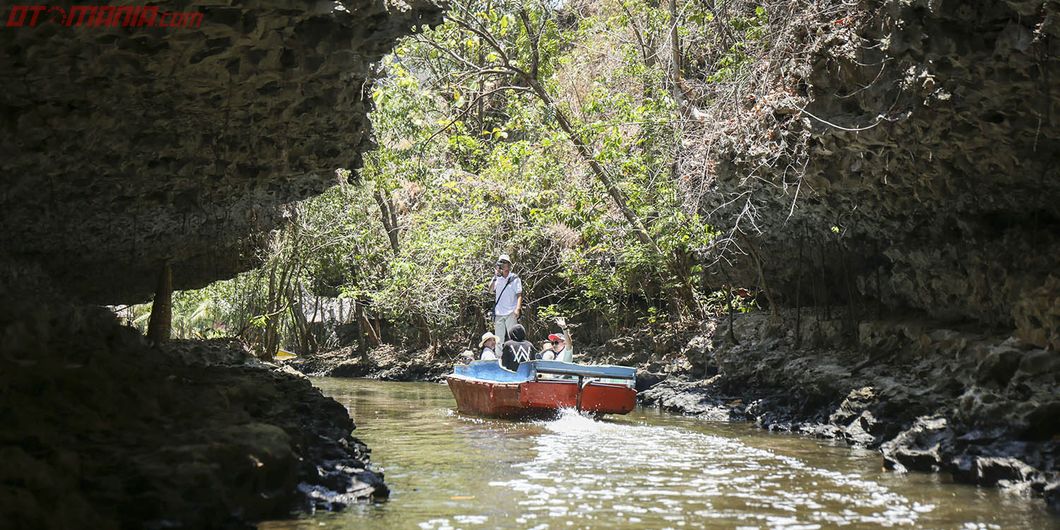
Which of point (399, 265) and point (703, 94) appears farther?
point (399, 265)

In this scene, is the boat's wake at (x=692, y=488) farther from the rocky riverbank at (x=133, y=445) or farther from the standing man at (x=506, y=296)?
the standing man at (x=506, y=296)

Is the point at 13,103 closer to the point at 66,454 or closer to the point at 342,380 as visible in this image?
the point at 66,454

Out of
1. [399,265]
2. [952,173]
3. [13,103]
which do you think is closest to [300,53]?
[13,103]

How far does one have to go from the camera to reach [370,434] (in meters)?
13.0

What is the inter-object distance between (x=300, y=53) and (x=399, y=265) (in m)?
17.5

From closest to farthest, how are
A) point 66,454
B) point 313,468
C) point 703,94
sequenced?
point 66,454, point 313,468, point 703,94

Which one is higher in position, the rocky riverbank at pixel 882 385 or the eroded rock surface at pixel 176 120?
the eroded rock surface at pixel 176 120

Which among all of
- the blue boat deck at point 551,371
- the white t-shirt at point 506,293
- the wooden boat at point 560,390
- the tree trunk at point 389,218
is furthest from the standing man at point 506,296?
the tree trunk at point 389,218

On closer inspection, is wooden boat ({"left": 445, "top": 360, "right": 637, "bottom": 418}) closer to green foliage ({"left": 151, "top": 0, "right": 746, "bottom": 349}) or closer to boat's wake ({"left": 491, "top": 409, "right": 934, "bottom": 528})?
boat's wake ({"left": 491, "top": 409, "right": 934, "bottom": 528})

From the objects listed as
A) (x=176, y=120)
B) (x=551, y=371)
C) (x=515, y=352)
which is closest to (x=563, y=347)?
(x=515, y=352)

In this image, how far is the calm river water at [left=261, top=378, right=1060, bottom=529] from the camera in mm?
6867

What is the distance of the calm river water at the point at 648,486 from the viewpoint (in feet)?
22.5

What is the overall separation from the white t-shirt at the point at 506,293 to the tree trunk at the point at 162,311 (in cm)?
525

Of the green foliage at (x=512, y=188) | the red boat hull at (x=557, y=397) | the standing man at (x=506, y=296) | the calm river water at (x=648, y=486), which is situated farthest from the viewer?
the green foliage at (x=512, y=188)
